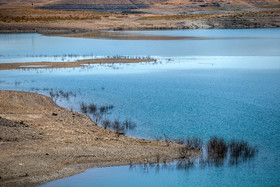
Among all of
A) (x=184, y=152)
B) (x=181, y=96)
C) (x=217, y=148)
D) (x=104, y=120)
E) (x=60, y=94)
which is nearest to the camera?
(x=184, y=152)

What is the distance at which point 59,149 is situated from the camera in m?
8.83

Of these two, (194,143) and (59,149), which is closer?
(59,149)

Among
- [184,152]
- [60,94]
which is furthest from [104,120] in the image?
[60,94]

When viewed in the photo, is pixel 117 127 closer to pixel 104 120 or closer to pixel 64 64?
pixel 104 120

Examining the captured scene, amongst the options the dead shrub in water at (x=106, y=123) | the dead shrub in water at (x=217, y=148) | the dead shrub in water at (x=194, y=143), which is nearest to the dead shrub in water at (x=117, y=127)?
the dead shrub in water at (x=106, y=123)

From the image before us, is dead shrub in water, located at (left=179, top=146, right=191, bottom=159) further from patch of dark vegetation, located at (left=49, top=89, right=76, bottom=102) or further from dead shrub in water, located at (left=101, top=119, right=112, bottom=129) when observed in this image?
patch of dark vegetation, located at (left=49, top=89, right=76, bottom=102)

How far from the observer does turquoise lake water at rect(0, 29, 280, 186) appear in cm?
837

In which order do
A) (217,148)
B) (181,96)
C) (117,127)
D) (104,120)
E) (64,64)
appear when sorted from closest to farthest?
(217,148), (117,127), (104,120), (181,96), (64,64)

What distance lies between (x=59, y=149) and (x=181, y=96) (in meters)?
8.27

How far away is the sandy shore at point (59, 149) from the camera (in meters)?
7.84

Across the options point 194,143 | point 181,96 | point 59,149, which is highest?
point 59,149

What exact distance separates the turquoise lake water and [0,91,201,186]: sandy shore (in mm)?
309

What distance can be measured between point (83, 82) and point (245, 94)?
24.1 feet

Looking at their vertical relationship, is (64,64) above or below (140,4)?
below
